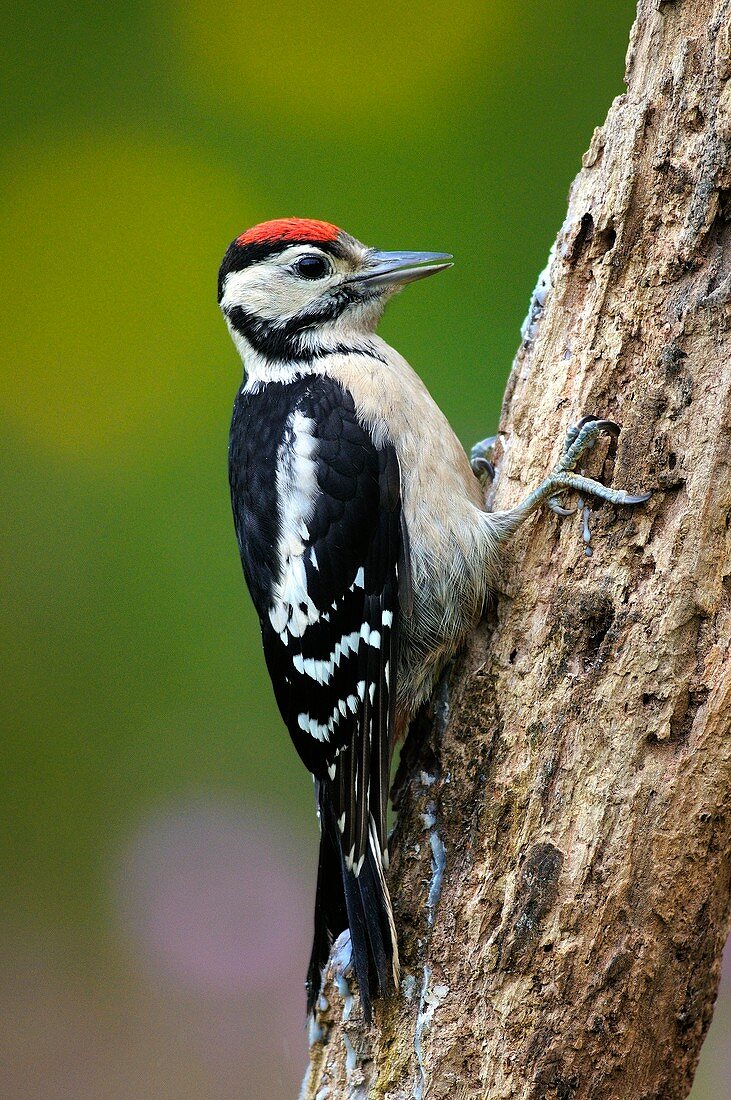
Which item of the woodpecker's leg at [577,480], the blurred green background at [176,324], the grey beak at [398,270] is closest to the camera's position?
the woodpecker's leg at [577,480]

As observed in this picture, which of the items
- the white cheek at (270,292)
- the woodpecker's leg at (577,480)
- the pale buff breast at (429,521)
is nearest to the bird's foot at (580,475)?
the woodpecker's leg at (577,480)

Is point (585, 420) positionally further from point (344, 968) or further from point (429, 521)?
point (344, 968)

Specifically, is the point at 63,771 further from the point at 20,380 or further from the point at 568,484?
the point at 568,484

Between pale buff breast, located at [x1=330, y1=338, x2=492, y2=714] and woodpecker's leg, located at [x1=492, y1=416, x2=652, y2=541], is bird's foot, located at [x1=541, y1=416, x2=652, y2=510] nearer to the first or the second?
woodpecker's leg, located at [x1=492, y1=416, x2=652, y2=541]

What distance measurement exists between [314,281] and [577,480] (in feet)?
2.79

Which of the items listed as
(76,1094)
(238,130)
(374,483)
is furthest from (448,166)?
(76,1094)

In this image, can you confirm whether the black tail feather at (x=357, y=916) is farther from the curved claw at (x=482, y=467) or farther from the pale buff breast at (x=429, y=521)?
the curved claw at (x=482, y=467)

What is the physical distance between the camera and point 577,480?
1599 millimetres

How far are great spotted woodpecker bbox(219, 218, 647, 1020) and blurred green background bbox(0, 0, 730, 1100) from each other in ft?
3.60

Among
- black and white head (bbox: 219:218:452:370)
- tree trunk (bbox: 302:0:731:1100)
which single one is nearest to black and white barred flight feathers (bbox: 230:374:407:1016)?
tree trunk (bbox: 302:0:731:1100)

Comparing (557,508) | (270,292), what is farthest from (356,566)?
(270,292)

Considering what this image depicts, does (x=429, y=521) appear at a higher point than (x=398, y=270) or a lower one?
lower

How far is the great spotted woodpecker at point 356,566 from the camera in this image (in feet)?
5.75

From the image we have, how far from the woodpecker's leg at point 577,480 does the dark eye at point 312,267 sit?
0.76 metres
